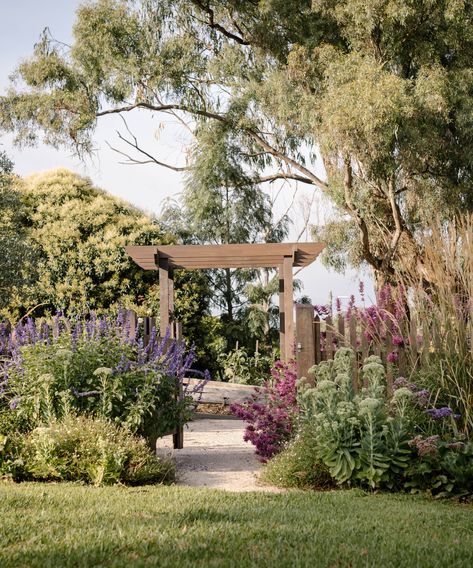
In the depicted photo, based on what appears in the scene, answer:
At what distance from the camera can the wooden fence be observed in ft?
21.9

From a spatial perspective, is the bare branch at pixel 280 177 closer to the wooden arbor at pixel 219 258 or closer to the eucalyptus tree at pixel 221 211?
the eucalyptus tree at pixel 221 211

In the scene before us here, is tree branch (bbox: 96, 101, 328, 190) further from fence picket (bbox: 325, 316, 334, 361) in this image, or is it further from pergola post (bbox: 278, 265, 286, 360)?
fence picket (bbox: 325, 316, 334, 361)

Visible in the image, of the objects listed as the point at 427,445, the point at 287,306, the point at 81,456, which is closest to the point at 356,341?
the point at 427,445

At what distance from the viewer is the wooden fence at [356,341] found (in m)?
6.67

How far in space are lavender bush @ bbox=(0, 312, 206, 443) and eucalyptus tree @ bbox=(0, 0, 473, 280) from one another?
20.8 ft

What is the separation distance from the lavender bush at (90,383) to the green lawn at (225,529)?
1.12 m

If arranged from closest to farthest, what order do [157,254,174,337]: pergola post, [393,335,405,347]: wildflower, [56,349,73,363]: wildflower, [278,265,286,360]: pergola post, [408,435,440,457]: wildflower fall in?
1. [408,435,440,457]: wildflower
2. [56,349,73,363]: wildflower
3. [393,335,405,347]: wildflower
4. [157,254,174,337]: pergola post
5. [278,265,286,360]: pergola post

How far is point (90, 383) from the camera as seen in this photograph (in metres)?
6.45

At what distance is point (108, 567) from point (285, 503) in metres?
1.98

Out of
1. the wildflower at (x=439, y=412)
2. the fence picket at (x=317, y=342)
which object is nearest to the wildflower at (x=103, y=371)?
the fence picket at (x=317, y=342)

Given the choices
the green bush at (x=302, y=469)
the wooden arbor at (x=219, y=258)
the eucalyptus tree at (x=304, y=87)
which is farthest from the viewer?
the eucalyptus tree at (x=304, y=87)

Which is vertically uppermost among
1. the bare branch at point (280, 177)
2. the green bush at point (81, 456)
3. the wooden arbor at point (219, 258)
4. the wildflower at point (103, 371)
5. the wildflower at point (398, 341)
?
the bare branch at point (280, 177)

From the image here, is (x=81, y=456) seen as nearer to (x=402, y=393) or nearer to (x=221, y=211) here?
(x=402, y=393)

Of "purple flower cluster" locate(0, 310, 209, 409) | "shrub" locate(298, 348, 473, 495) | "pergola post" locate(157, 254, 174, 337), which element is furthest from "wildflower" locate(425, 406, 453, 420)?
"pergola post" locate(157, 254, 174, 337)
